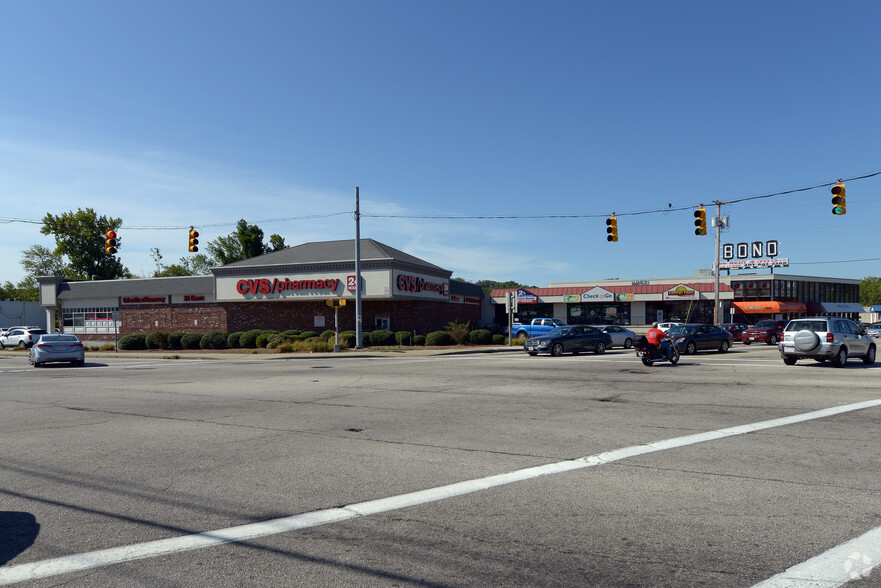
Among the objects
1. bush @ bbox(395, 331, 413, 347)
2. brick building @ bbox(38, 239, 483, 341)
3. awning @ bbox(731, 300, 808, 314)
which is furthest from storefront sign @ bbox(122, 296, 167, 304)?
awning @ bbox(731, 300, 808, 314)

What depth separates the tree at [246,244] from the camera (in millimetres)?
66188

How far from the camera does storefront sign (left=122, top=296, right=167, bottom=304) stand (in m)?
50.9

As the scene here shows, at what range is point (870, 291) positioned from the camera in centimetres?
12950

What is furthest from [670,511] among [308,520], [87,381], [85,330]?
[85,330]

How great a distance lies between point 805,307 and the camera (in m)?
68.2

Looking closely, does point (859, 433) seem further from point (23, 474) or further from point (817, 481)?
point (23, 474)

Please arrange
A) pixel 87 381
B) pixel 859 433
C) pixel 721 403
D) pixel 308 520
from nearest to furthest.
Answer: pixel 308 520
pixel 859 433
pixel 721 403
pixel 87 381

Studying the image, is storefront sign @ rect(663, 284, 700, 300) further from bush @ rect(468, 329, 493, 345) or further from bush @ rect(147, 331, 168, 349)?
bush @ rect(147, 331, 168, 349)

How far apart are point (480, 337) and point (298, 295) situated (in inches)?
518

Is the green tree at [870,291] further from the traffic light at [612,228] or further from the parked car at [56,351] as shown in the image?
the parked car at [56,351]

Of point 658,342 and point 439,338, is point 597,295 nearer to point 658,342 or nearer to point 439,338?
point 439,338

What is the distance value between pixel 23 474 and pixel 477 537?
5432 millimetres

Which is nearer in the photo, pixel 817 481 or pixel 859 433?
pixel 817 481

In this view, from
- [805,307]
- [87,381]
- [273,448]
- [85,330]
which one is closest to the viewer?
[273,448]
